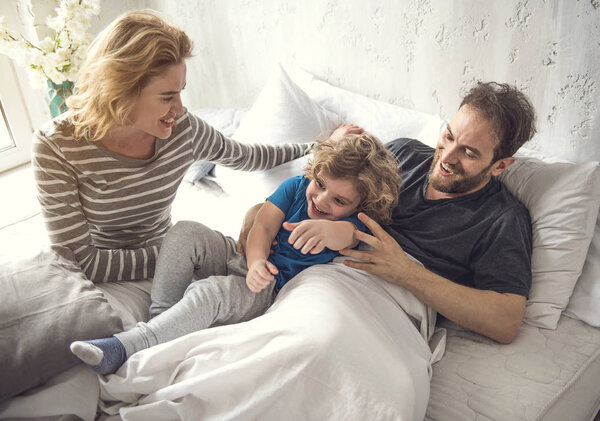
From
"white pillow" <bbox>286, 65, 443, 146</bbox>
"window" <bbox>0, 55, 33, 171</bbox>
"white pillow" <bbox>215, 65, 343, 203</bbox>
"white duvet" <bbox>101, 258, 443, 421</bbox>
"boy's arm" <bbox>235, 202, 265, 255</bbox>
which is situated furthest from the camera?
"window" <bbox>0, 55, 33, 171</bbox>

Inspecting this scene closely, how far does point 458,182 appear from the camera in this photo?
147 cm

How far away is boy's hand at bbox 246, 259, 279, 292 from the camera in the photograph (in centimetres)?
130

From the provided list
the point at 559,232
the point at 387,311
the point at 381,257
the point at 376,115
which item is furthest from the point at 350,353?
the point at 376,115

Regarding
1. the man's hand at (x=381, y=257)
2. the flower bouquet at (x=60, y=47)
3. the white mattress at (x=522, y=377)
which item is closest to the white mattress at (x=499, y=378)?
the white mattress at (x=522, y=377)

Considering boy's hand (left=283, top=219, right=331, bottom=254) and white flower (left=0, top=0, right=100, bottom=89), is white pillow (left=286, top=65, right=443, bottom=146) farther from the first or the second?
white flower (left=0, top=0, right=100, bottom=89)

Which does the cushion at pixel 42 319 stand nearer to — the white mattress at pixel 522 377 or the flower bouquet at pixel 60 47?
the white mattress at pixel 522 377

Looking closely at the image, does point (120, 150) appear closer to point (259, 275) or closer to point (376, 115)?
point (259, 275)

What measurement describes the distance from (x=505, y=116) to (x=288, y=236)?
675 mm

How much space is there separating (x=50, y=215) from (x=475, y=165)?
1142 millimetres

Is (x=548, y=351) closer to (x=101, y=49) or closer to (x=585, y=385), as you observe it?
(x=585, y=385)

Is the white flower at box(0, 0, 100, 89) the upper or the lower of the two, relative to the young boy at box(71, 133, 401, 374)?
upper

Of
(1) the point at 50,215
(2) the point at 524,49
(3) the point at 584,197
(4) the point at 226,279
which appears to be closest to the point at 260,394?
(4) the point at 226,279

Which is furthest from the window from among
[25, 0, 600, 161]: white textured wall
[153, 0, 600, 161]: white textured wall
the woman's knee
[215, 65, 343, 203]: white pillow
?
the woman's knee

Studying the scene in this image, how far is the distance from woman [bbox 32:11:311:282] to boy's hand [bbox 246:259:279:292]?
1.24 feet
